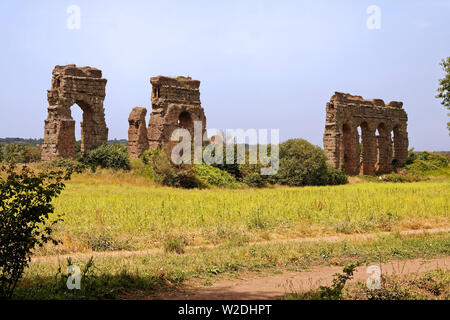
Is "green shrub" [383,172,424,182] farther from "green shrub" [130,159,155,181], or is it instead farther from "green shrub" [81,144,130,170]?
"green shrub" [81,144,130,170]

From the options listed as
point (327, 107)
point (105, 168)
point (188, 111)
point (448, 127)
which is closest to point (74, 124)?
point (105, 168)

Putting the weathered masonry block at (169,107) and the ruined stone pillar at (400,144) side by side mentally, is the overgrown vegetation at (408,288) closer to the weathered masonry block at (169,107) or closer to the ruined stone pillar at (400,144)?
the weathered masonry block at (169,107)

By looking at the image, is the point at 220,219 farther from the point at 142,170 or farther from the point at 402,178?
the point at 402,178

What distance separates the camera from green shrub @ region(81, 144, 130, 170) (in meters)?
25.6

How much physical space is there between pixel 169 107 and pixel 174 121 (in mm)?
888

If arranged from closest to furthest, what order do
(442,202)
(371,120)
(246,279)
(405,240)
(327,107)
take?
(246,279), (405,240), (442,202), (327,107), (371,120)

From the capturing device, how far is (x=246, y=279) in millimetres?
7488

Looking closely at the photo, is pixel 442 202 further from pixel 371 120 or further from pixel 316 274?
pixel 371 120

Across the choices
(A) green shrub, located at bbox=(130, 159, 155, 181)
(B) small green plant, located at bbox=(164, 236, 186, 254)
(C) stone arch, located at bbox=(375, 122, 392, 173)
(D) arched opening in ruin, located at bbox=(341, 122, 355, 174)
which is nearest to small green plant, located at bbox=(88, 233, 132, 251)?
(B) small green plant, located at bbox=(164, 236, 186, 254)

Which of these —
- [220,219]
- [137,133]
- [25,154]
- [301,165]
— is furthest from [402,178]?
[220,219]

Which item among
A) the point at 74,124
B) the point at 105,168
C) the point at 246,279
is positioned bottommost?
the point at 246,279

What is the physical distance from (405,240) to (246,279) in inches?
185

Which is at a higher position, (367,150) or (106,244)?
(367,150)

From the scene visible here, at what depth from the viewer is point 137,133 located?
95.7ft
